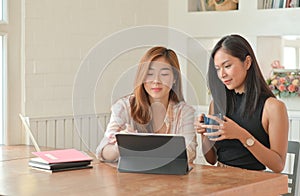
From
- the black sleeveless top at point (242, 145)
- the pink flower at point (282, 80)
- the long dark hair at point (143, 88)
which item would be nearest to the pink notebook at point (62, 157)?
the long dark hair at point (143, 88)

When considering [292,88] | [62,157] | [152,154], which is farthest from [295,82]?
[62,157]

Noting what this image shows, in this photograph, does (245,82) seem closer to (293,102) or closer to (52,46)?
(293,102)

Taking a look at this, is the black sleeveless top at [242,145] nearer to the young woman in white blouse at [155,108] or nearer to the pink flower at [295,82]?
A: the young woman in white blouse at [155,108]

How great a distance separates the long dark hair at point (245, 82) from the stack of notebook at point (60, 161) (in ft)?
2.40

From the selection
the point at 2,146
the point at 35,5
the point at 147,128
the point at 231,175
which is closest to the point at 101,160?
the point at 147,128

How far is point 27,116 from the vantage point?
12.6 ft

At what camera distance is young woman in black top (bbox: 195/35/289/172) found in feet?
9.27

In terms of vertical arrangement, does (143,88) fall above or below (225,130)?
above

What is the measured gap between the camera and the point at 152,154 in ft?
8.57

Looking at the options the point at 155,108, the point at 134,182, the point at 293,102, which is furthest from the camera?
the point at 293,102

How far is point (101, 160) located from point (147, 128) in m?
0.28

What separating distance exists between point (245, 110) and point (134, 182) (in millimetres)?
815

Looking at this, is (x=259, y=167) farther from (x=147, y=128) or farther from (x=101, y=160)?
(x=101, y=160)

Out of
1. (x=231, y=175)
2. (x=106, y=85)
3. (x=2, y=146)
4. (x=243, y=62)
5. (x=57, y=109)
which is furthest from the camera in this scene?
(x=106, y=85)
